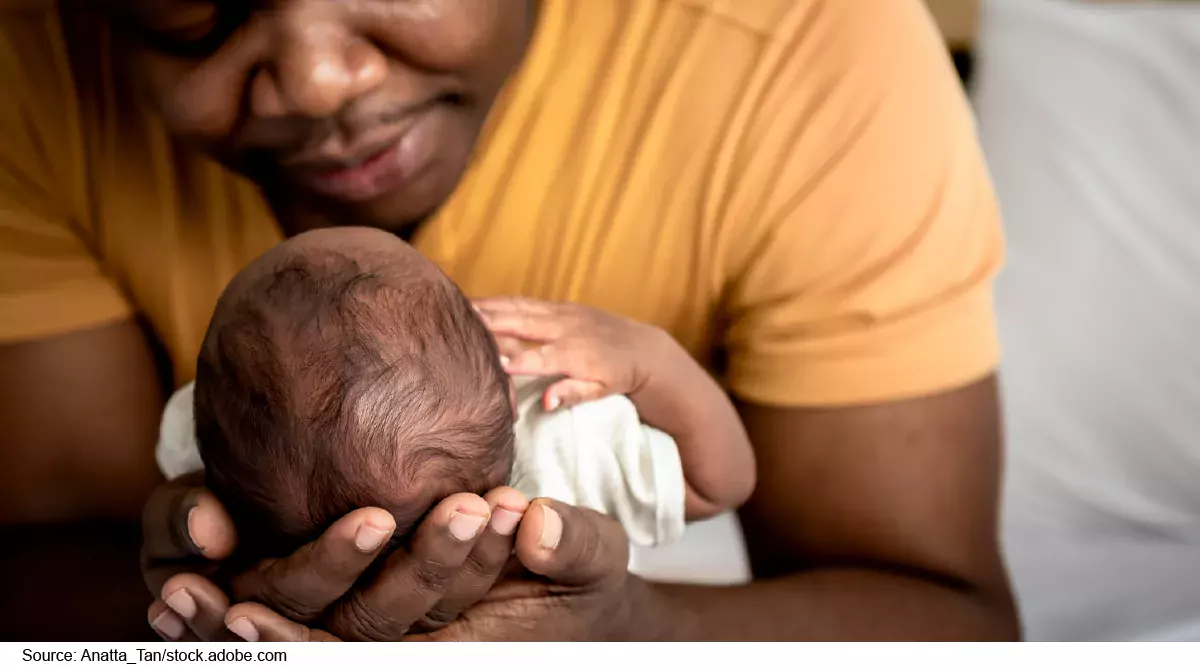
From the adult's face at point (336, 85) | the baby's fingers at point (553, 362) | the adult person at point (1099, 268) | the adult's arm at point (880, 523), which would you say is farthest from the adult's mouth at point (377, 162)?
the adult person at point (1099, 268)

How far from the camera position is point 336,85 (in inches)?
16.2

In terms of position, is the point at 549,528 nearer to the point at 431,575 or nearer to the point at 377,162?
the point at 431,575

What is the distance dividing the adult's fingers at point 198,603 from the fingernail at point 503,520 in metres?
0.14

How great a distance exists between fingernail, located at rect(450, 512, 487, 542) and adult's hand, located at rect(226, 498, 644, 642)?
24 millimetres

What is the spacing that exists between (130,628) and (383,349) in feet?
0.81

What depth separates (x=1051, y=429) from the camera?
0.74 meters

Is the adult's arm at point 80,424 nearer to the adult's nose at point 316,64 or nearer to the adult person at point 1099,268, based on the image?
the adult's nose at point 316,64

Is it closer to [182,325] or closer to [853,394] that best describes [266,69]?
[182,325]

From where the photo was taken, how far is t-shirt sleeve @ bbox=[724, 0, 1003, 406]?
0.49 metres

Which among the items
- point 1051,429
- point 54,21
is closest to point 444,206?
point 54,21

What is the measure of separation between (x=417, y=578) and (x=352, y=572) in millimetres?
27

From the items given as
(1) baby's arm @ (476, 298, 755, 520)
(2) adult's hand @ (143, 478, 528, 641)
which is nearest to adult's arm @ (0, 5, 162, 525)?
(2) adult's hand @ (143, 478, 528, 641)

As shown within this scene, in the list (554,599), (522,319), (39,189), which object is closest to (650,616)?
(554,599)

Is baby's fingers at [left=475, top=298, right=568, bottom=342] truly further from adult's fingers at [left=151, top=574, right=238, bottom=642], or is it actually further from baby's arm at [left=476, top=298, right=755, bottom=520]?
adult's fingers at [left=151, top=574, right=238, bottom=642]
